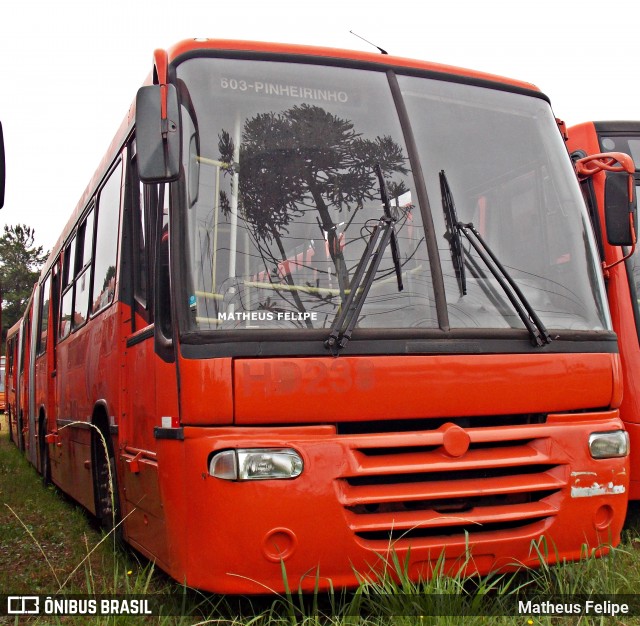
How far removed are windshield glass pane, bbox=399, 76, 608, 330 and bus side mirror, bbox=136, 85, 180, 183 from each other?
133 cm

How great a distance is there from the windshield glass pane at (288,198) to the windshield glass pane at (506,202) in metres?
0.20

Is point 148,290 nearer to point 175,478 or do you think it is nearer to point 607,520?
point 175,478

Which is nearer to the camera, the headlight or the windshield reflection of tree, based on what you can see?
the windshield reflection of tree

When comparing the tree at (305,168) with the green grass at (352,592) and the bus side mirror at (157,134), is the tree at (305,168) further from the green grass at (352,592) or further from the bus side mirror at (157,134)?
the green grass at (352,592)

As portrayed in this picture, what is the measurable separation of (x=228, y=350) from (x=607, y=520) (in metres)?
2.21

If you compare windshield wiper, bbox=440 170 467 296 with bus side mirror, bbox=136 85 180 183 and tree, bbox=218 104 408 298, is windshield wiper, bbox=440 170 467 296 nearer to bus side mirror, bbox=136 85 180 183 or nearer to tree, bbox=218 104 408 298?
tree, bbox=218 104 408 298

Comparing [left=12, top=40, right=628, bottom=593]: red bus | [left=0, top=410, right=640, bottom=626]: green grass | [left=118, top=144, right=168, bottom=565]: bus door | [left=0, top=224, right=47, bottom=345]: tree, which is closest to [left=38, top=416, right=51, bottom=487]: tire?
[left=0, top=410, right=640, bottom=626]: green grass

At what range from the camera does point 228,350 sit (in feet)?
13.1

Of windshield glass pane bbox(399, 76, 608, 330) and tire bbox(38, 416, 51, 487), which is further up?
windshield glass pane bbox(399, 76, 608, 330)

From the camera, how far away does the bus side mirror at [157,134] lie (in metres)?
4.13

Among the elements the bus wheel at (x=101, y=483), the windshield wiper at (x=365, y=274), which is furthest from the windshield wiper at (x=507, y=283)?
the bus wheel at (x=101, y=483)

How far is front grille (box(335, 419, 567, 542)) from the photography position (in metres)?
4.07

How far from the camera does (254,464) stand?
394 cm

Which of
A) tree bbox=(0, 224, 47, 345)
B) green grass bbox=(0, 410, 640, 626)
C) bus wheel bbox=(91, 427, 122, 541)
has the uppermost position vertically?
tree bbox=(0, 224, 47, 345)
